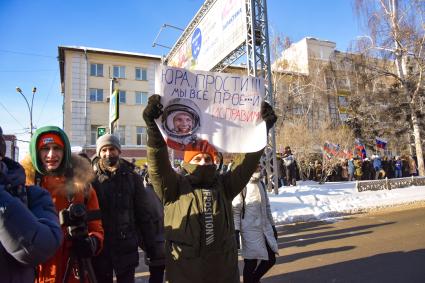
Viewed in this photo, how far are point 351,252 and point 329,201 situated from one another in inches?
265

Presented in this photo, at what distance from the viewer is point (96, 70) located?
3284 centimetres

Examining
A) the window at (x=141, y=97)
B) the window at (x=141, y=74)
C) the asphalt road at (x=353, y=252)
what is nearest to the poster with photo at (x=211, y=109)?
the asphalt road at (x=353, y=252)

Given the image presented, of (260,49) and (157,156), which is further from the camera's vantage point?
(260,49)

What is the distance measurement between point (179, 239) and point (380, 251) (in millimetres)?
5252

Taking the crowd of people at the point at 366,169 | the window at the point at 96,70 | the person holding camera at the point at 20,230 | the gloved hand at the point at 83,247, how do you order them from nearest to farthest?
1. the person holding camera at the point at 20,230
2. the gloved hand at the point at 83,247
3. the crowd of people at the point at 366,169
4. the window at the point at 96,70

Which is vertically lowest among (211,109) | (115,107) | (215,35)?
(211,109)

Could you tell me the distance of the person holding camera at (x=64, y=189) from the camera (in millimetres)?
2193

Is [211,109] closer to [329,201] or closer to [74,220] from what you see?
[74,220]

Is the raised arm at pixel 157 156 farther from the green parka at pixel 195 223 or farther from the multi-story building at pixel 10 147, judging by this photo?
the multi-story building at pixel 10 147

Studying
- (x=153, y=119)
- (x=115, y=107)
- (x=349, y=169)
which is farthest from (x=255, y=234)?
(x=349, y=169)

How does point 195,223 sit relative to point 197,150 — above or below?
below

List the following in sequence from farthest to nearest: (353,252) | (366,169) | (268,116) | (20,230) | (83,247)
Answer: (366,169)
(353,252)
(268,116)
(83,247)
(20,230)

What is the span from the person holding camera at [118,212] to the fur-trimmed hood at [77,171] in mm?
529

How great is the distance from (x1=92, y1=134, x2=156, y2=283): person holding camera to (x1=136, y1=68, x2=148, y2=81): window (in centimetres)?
3233
